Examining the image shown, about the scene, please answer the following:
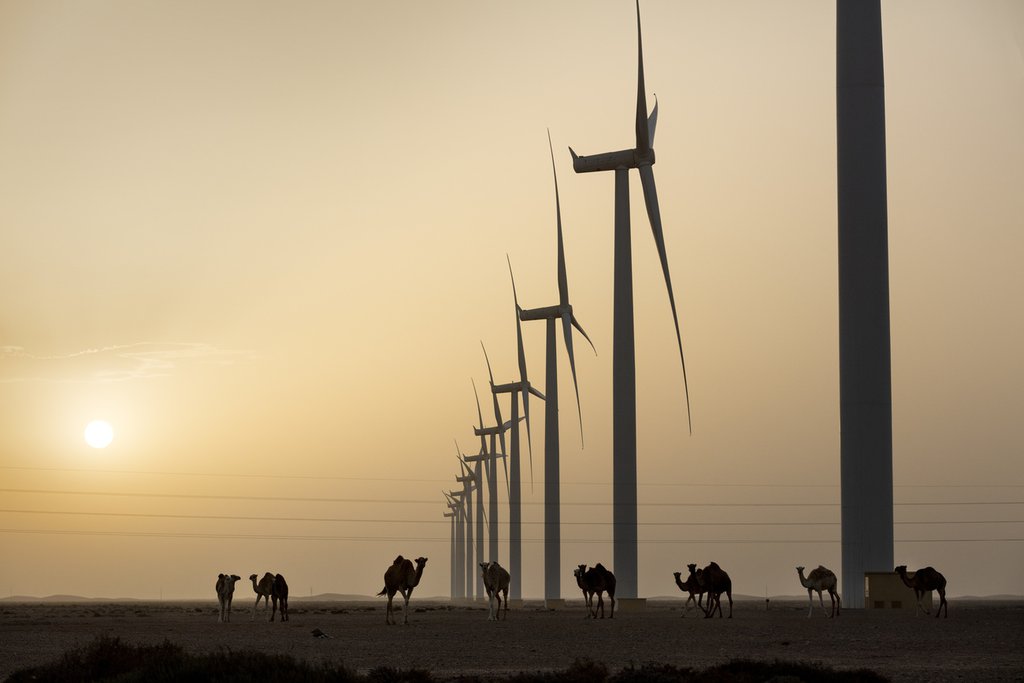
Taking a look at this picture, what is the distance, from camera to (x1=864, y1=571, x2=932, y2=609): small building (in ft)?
200

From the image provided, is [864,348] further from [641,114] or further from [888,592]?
[641,114]

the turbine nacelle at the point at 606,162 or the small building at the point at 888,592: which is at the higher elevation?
the turbine nacelle at the point at 606,162

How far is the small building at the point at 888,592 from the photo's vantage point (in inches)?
2403

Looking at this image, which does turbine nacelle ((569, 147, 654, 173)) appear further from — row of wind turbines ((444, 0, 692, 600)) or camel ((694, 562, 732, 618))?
camel ((694, 562, 732, 618))

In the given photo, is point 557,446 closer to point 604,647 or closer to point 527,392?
point 527,392

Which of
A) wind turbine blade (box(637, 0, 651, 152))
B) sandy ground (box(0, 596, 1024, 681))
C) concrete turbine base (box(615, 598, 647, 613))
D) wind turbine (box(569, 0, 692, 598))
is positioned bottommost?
concrete turbine base (box(615, 598, 647, 613))

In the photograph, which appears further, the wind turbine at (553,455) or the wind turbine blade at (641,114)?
the wind turbine at (553,455)

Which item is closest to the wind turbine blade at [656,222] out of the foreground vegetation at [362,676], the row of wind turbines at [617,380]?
the row of wind turbines at [617,380]

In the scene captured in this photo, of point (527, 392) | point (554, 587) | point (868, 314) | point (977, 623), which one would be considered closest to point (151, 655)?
point (977, 623)

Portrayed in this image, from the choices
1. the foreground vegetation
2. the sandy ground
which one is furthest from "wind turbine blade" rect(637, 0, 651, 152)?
the foreground vegetation

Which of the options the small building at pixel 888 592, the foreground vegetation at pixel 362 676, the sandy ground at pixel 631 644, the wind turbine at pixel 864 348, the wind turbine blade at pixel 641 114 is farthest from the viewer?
the wind turbine blade at pixel 641 114

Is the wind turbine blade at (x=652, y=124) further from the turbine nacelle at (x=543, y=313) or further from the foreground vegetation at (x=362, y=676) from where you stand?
the foreground vegetation at (x=362, y=676)

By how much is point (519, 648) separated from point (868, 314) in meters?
28.6

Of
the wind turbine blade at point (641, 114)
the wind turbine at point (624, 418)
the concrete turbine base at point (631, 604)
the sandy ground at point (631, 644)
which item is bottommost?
the concrete turbine base at point (631, 604)
